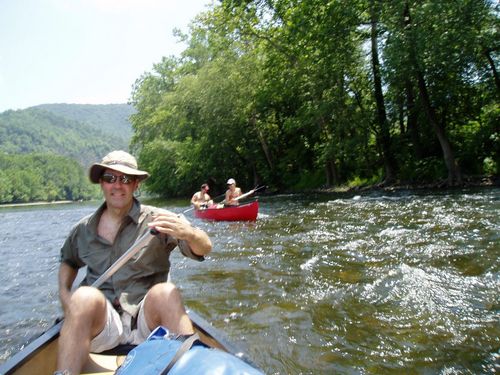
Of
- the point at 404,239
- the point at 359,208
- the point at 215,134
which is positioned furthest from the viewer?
the point at 215,134

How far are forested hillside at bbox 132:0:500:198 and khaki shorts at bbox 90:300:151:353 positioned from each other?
588 inches

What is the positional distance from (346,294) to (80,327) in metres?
3.49

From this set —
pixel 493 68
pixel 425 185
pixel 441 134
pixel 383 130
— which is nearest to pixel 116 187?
pixel 441 134

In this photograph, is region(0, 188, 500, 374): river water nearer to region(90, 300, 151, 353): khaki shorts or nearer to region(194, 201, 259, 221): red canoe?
region(90, 300, 151, 353): khaki shorts

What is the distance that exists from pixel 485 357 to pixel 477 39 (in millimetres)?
14299

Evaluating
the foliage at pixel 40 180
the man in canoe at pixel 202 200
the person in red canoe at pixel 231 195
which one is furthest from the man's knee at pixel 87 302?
the foliage at pixel 40 180

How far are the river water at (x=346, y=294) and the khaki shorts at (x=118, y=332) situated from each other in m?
1.20

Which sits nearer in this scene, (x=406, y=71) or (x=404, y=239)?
(x=404, y=239)

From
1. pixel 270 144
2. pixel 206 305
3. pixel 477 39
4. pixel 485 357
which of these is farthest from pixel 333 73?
pixel 485 357

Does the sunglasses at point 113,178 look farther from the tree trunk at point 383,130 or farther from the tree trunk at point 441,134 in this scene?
the tree trunk at point 383,130

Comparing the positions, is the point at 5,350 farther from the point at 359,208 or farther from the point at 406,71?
the point at 406,71

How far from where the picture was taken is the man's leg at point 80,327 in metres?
2.66

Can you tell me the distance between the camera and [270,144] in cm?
3238

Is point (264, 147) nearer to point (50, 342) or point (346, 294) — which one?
point (346, 294)
